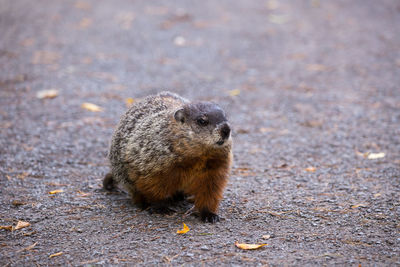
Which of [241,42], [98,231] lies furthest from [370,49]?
[98,231]

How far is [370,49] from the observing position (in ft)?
35.4

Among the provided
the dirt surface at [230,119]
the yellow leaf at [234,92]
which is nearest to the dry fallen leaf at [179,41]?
the dirt surface at [230,119]

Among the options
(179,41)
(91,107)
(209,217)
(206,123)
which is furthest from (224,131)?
(179,41)

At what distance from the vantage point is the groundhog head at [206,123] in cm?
416

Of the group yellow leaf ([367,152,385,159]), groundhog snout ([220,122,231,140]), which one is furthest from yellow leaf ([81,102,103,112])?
yellow leaf ([367,152,385,159])

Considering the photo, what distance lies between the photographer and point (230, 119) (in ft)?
24.9

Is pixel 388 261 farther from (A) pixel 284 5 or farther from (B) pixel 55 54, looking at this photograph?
(A) pixel 284 5

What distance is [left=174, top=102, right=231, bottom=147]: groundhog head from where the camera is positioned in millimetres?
4164

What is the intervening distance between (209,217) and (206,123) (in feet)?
3.35

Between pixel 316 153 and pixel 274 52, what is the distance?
5.18 metres

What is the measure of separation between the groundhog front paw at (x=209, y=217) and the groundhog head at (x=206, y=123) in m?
0.80

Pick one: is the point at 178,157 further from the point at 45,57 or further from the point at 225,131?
the point at 45,57

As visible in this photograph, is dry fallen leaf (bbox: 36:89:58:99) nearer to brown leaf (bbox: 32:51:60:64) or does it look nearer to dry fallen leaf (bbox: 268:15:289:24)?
brown leaf (bbox: 32:51:60:64)

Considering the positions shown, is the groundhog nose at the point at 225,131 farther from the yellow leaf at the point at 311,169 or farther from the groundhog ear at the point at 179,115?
the yellow leaf at the point at 311,169
